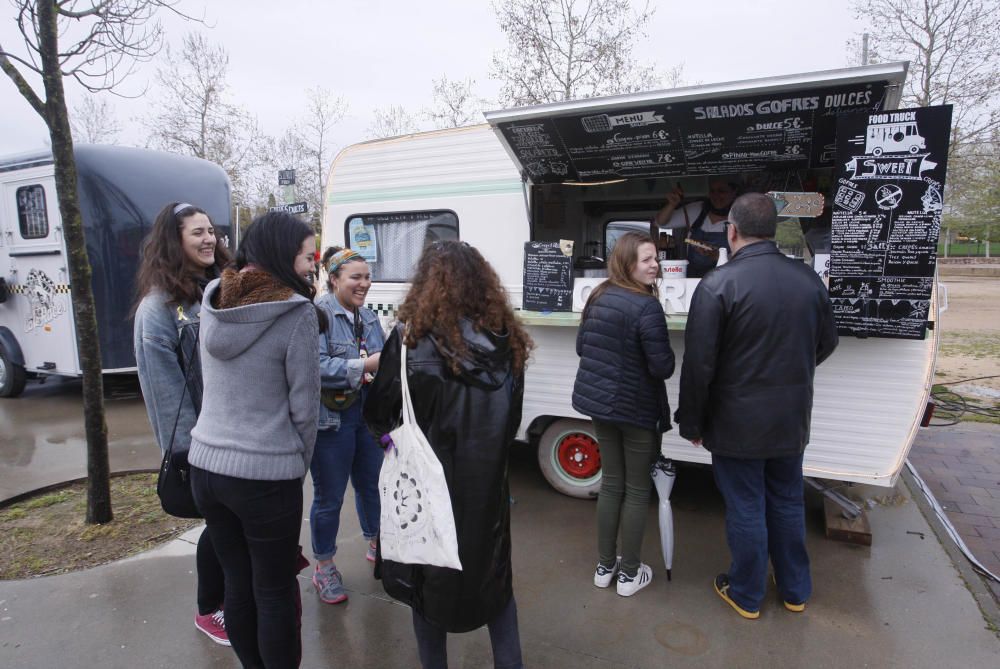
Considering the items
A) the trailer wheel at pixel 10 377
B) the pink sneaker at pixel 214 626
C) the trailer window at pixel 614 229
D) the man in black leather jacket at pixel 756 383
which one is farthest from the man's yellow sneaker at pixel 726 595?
the trailer wheel at pixel 10 377

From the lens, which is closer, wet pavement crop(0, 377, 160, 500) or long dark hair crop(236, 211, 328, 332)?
long dark hair crop(236, 211, 328, 332)

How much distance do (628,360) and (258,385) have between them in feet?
5.45

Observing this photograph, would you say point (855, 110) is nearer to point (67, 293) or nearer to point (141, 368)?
point (141, 368)

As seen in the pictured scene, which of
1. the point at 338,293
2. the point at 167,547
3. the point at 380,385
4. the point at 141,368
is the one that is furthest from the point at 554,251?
the point at 167,547

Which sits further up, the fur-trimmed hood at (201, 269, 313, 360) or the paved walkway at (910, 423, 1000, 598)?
the fur-trimmed hood at (201, 269, 313, 360)

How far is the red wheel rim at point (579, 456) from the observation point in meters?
4.18

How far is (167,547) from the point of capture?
3.54 m

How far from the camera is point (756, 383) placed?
2625 mm

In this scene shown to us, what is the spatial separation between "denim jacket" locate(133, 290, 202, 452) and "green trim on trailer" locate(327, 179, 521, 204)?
7.82 ft

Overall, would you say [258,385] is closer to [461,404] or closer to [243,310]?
[243,310]

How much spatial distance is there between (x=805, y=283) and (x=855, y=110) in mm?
1256

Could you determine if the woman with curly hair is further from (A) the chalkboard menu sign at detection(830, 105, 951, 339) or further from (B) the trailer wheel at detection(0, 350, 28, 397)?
(B) the trailer wheel at detection(0, 350, 28, 397)

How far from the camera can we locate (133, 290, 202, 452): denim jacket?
7.65 ft

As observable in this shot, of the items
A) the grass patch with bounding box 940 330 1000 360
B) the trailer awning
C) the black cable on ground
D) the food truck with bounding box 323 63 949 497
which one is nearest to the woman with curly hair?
the food truck with bounding box 323 63 949 497
